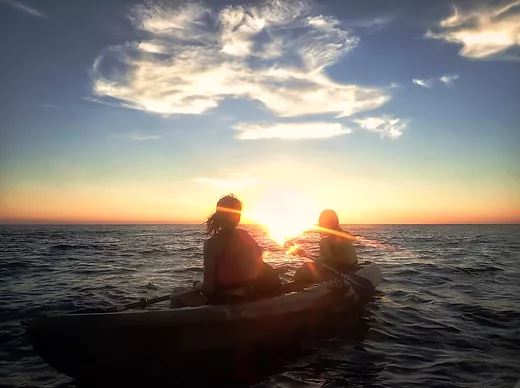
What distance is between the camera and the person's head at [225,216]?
235 inches

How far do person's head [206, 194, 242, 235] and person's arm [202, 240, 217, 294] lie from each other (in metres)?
0.26

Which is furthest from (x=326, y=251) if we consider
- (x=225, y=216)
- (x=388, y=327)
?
(x=225, y=216)

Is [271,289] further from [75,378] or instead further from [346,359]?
[75,378]

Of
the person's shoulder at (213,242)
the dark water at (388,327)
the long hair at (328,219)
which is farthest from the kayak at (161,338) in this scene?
A: the long hair at (328,219)

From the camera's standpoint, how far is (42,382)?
5.37 metres

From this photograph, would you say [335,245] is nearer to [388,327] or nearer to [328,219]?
[328,219]

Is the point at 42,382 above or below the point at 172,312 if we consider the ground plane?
below

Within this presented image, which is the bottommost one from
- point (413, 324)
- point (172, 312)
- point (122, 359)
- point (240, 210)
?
point (413, 324)

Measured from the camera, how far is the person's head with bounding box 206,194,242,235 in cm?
596

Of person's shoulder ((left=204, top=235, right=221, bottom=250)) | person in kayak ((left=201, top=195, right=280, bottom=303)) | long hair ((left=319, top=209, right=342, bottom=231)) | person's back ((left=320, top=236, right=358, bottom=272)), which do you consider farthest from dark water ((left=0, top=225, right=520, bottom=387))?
long hair ((left=319, top=209, right=342, bottom=231))

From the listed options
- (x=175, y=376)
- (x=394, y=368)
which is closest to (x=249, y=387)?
(x=175, y=376)

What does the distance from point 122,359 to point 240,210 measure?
8.82ft

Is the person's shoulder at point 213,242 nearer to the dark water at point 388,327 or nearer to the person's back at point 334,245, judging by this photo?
the dark water at point 388,327

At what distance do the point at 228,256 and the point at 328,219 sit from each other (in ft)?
16.3
